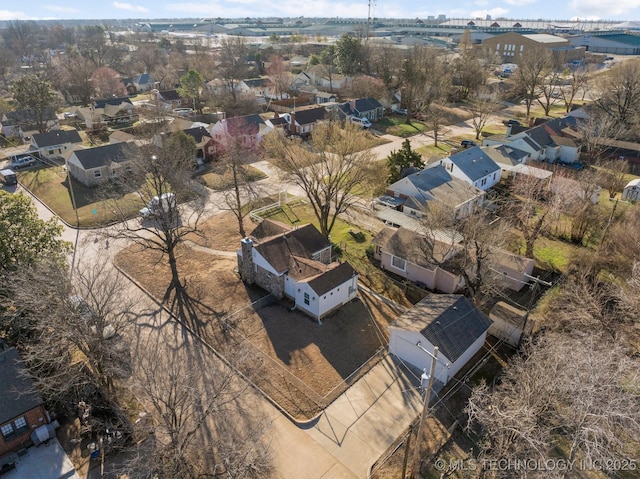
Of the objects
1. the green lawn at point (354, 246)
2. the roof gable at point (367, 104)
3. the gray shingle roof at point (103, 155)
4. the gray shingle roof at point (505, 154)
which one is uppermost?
the roof gable at point (367, 104)

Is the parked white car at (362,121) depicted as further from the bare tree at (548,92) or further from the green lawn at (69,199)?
the green lawn at (69,199)

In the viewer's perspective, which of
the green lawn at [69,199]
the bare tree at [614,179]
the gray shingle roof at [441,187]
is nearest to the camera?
the gray shingle roof at [441,187]

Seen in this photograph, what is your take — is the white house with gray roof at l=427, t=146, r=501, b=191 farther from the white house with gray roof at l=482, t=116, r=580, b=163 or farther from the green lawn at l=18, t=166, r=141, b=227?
the green lawn at l=18, t=166, r=141, b=227

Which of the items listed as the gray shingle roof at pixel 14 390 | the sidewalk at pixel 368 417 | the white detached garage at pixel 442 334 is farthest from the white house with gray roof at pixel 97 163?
the sidewalk at pixel 368 417

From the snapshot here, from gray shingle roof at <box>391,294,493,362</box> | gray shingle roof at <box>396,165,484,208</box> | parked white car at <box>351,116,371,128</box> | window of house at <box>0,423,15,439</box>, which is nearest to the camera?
window of house at <box>0,423,15,439</box>

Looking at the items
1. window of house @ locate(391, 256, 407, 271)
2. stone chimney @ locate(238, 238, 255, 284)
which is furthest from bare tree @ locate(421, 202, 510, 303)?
stone chimney @ locate(238, 238, 255, 284)

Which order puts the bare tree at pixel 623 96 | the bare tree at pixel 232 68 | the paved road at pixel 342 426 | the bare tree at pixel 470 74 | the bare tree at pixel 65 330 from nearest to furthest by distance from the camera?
the paved road at pixel 342 426, the bare tree at pixel 65 330, the bare tree at pixel 623 96, the bare tree at pixel 232 68, the bare tree at pixel 470 74
